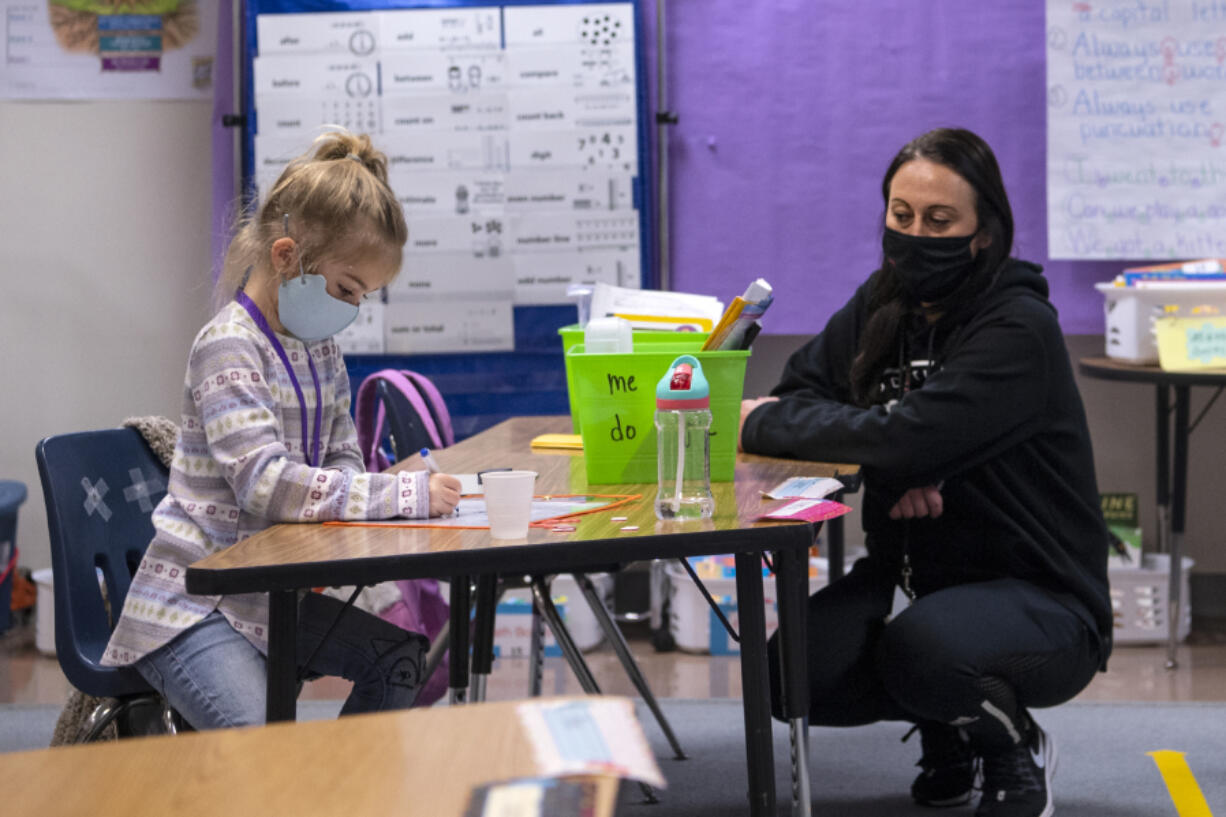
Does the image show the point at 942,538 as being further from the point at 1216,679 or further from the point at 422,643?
the point at 1216,679

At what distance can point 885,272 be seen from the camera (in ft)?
7.24

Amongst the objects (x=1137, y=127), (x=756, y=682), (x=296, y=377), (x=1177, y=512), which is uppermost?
(x=1137, y=127)

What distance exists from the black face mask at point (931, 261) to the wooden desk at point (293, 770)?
1471mm

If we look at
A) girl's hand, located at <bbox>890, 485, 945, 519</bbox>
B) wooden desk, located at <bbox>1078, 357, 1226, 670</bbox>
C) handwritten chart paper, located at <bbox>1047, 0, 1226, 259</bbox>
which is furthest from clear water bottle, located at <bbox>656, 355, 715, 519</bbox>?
handwritten chart paper, located at <bbox>1047, 0, 1226, 259</bbox>

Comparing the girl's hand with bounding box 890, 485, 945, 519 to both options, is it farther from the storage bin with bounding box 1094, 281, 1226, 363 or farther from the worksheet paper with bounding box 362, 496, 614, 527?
the storage bin with bounding box 1094, 281, 1226, 363

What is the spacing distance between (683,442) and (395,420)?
948 mm

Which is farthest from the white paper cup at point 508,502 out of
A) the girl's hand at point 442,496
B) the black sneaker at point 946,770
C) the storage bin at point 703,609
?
the storage bin at point 703,609

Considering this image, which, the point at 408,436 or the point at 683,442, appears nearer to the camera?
the point at 683,442

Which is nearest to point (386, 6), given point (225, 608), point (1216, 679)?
point (225, 608)

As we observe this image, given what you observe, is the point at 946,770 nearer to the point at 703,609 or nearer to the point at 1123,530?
the point at 703,609

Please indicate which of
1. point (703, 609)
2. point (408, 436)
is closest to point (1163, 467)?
point (703, 609)

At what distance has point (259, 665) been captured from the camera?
1.62 metres

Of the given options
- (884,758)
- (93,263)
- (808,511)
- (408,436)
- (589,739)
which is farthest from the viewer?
(93,263)

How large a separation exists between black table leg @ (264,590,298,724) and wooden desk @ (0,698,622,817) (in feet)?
1.96
